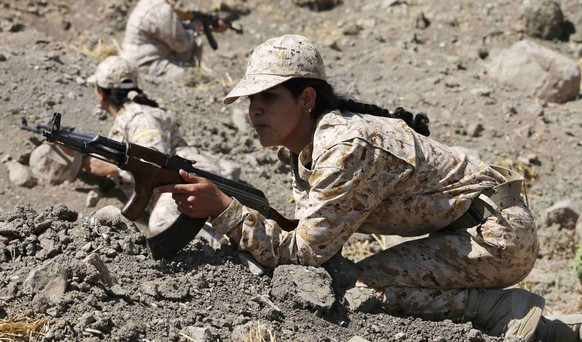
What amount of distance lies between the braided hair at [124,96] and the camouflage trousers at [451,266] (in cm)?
339

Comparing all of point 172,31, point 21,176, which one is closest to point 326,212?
point 21,176

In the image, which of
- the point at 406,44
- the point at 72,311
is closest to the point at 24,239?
the point at 72,311

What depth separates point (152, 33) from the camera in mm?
10867

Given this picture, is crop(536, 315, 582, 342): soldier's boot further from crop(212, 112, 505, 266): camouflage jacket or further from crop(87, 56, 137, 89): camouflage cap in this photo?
crop(87, 56, 137, 89): camouflage cap

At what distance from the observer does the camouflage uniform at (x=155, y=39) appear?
10820 millimetres

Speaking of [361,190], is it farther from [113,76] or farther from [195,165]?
[113,76]

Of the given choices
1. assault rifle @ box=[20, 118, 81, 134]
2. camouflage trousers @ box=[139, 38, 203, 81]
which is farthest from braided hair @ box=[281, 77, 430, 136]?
camouflage trousers @ box=[139, 38, 203, 81]

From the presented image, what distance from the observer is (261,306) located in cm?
439

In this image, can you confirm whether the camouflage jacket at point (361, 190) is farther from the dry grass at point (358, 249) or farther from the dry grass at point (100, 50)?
the dry grass at point (100, 50)

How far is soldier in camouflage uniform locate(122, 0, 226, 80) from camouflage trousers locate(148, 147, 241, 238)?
9.44ft

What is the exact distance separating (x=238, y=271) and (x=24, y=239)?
1.09 metres

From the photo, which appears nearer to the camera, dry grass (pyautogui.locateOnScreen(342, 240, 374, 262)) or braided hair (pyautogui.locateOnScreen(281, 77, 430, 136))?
braided hair (pyautogui.locateOnScreen(281, 77, 430, 136))

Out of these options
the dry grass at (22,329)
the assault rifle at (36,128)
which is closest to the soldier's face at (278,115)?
the dry grass at (22,329)

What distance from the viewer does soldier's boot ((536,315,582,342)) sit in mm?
4812
